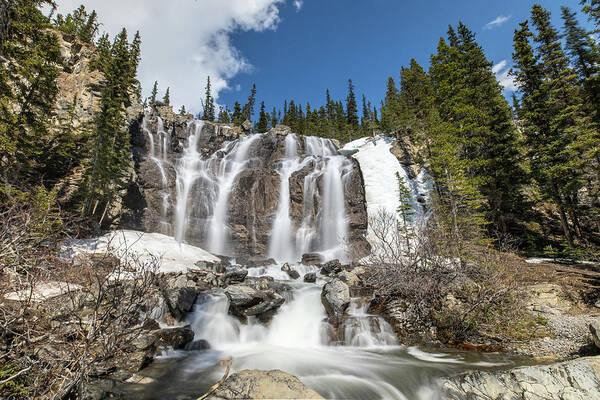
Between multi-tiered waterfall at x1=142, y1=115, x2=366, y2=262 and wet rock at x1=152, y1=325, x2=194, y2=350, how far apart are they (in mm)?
14278

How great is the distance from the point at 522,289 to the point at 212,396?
1162cm

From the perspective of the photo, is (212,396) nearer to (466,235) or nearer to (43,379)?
(43,379)

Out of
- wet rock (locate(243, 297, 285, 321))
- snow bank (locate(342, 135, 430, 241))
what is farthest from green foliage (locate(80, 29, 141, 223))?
snow bank (locate(342, 135, 430, 241))

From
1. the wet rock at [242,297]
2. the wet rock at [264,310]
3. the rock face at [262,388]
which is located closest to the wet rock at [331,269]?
the wet rock at [264,310]

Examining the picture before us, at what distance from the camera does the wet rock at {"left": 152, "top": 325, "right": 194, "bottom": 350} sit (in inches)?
337

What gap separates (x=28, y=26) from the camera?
14.2m

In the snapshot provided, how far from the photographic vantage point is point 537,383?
4.34 meters

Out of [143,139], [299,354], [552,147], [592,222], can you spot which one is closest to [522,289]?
[299,354]

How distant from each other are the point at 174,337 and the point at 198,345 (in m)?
0.93

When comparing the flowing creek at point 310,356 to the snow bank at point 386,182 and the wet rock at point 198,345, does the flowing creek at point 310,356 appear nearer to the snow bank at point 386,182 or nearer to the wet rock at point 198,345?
the wet rock at point 198,345

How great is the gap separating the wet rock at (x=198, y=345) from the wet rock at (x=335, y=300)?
186 inches

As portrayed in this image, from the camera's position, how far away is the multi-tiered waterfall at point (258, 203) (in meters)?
24.2

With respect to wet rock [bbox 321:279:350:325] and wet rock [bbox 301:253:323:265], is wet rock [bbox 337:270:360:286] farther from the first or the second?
wet rock [bbox 301:253:323:265]

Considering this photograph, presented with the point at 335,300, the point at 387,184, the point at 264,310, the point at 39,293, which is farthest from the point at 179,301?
the point at 387,184
